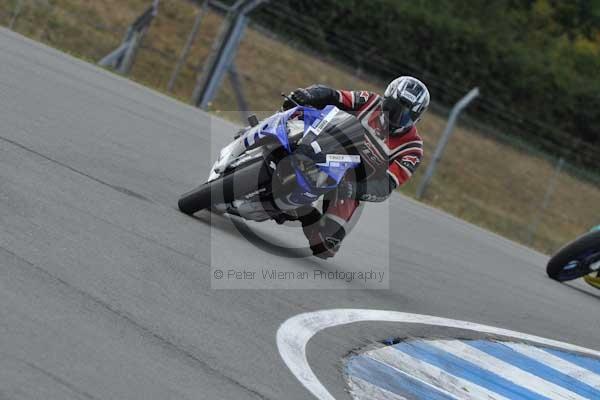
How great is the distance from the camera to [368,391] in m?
5.79

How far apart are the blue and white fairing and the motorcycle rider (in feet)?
1.03

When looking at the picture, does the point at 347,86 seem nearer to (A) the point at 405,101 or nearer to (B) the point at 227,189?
(A) the point at 405,101

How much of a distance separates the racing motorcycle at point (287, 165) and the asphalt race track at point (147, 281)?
0.29 m

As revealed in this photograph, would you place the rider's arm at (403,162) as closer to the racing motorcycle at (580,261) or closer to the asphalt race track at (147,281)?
the asphalt race track at (147,281)

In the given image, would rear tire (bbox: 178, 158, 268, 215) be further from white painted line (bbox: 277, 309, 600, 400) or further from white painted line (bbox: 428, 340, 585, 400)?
white painted line (bbox: 428, 340, 585, 400)

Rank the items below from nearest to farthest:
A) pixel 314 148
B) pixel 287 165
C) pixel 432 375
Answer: pixel 432 375, pixel 314 148, pixel 287 165

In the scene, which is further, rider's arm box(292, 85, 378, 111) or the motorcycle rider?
rider's arm box(292, 85, 378, 111)

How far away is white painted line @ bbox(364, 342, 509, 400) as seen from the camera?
21.5 feet

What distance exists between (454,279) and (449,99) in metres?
17.4

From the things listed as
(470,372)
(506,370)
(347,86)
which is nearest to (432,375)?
(470,372)

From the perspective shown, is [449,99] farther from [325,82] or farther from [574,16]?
[574,16]

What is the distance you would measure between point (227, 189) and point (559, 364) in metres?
2.92

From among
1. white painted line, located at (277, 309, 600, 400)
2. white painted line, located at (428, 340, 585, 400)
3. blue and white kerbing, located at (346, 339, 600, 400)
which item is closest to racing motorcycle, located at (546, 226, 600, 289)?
white painted line, located at (277, 309, 600, 400)

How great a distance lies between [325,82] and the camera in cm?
2298
